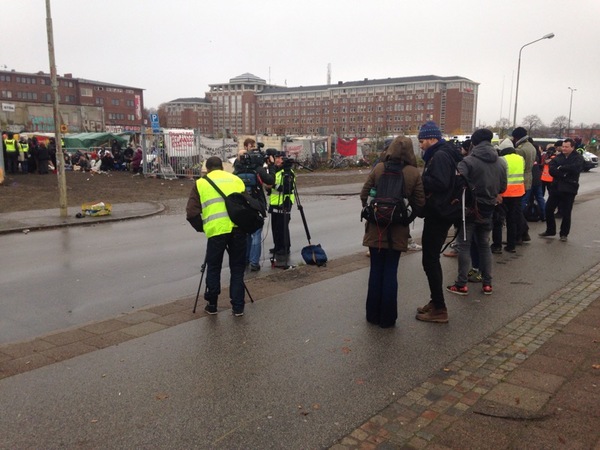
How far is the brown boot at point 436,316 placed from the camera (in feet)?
18.0

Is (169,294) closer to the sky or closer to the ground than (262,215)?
closer to the ground

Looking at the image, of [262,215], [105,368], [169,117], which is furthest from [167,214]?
[169,117]

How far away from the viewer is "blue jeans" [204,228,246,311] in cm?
571

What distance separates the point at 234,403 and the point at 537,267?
231 inches

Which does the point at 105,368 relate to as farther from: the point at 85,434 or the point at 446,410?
the point at 446,410

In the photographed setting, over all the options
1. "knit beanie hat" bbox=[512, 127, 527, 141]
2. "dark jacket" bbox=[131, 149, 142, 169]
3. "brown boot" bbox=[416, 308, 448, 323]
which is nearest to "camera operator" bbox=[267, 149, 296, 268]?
"brown boot" bbox=[416, 308, 448, 323]

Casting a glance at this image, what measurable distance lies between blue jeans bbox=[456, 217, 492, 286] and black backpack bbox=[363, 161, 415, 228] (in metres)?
1.69

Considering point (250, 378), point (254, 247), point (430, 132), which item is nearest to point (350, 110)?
point (254, 247)

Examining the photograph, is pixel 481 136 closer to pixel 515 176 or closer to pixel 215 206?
pixel 515 176

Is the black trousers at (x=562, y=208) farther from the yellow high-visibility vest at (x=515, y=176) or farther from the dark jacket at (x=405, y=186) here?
the dark jacket at (x=405, y=186)

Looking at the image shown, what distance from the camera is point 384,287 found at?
207 inches

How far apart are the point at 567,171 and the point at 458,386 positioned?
23.5ft

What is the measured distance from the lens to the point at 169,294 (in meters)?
6.91

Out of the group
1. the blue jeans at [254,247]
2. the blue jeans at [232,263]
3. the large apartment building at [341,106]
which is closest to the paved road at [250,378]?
the blue jeans at [232,263]
